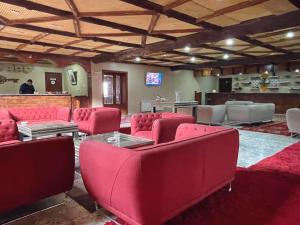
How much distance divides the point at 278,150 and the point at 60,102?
6.63 meters

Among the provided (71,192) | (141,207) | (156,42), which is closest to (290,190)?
(141,207)

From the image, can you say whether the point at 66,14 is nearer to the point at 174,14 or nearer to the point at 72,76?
the point at 174,14

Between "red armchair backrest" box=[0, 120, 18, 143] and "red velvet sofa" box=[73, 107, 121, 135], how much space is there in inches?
68.3

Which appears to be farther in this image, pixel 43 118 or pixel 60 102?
pixel 60 102

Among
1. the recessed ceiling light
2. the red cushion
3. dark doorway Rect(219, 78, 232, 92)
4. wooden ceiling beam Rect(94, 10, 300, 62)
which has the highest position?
the recessed ceiling light

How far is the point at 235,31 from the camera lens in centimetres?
496

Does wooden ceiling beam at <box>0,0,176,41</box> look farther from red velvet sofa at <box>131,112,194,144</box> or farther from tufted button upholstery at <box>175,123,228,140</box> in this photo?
tufted button upholstery at <box>175,123,228,140</box>

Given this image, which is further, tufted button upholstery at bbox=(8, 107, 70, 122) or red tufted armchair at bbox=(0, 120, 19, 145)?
tufted button upholstery at bbox=(8, 107, 70, 122)

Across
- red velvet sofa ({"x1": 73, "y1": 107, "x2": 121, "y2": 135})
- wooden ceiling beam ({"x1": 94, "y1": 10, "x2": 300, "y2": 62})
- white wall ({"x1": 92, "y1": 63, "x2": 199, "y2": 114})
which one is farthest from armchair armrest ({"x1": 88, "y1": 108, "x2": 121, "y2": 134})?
white wall ({"x1": 92, "y1": 63, "x2": 199, "y2": 114})

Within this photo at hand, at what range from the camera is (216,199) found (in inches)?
100

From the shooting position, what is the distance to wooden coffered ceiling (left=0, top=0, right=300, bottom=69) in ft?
12.4

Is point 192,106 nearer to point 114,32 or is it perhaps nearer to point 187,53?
point 187,53

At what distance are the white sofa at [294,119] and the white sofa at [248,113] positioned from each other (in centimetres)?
185

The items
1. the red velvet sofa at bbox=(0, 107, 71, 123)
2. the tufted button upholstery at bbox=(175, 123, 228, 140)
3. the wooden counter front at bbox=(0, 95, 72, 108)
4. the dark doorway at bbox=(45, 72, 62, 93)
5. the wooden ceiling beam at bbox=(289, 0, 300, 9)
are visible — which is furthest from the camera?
the dark doorway at bbox=(45, 72, 62, 93)
